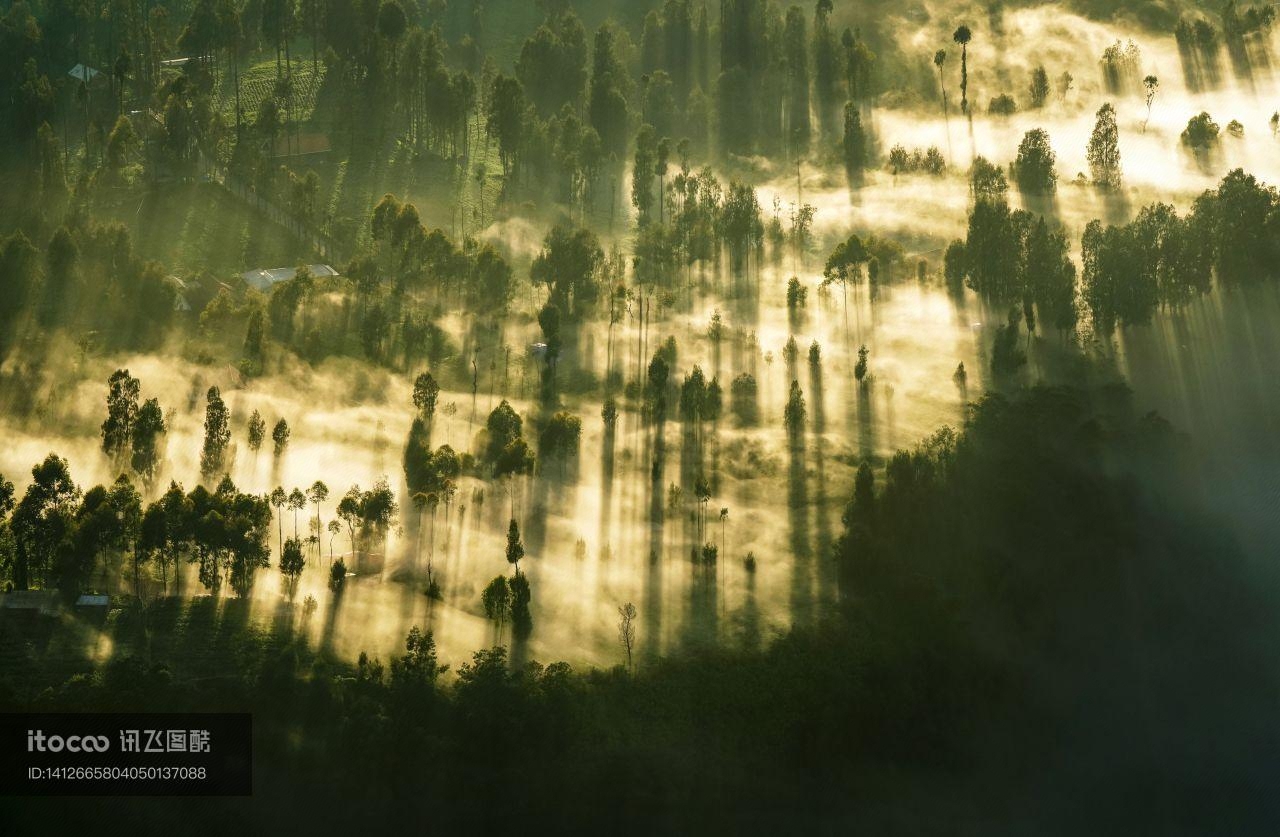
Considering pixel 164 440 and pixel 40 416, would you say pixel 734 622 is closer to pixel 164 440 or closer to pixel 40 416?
pixel 164 440

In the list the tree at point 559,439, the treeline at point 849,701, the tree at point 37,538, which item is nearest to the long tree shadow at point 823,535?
the treeline at point 849,701

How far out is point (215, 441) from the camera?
188 metres

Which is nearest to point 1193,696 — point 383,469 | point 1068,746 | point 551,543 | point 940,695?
point 1068,746

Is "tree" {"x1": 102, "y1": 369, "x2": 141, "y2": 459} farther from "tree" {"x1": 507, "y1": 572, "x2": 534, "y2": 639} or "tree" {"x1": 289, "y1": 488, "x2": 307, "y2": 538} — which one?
"tree" {"x1": 507, "y1": 572, "x2": 534, "y2": 639}

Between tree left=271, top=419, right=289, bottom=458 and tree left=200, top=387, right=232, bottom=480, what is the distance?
5.84 meters

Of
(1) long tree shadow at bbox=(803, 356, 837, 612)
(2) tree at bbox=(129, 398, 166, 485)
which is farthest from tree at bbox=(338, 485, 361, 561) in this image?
(1) long tree shadow at bbox=(803, 356, 837, 612)

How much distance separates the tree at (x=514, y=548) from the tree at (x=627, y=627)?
42.0 ft

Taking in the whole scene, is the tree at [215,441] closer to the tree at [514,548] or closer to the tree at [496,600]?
the tree at [514,548]

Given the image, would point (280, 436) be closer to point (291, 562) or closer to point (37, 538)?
point (291, 562)

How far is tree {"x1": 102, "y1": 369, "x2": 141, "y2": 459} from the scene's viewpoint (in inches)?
7328

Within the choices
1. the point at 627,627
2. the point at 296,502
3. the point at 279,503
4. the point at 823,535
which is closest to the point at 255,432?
the point at 279,503

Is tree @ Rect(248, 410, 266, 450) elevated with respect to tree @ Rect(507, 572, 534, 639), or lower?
elevated

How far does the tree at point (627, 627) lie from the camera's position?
162 meters

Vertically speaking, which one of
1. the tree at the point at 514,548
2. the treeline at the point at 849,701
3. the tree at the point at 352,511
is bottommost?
the treeline at the point at 849,701
